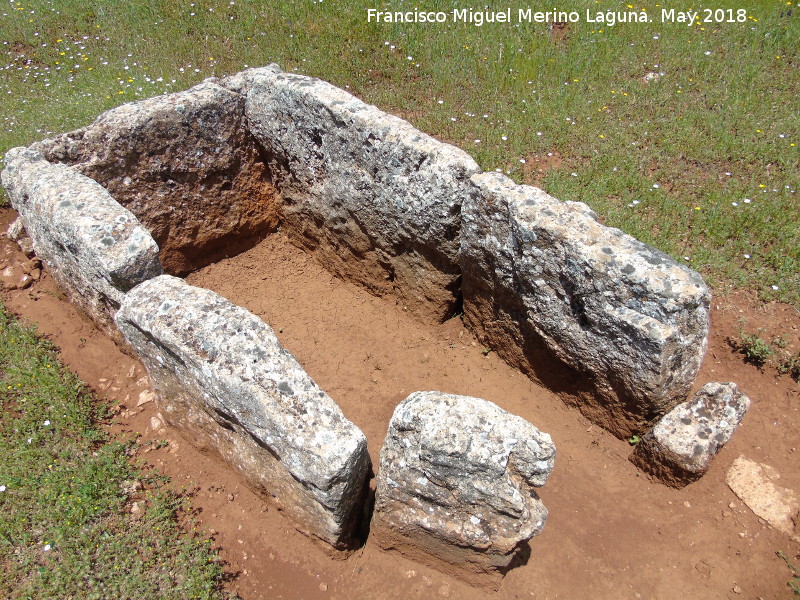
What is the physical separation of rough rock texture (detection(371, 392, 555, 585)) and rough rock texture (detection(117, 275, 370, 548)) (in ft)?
0.81

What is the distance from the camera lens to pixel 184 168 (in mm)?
5363

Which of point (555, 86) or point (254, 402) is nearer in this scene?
point (254, 402)

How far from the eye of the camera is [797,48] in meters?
7.99

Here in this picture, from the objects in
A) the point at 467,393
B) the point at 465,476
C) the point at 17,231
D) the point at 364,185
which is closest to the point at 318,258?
the point at 364,185

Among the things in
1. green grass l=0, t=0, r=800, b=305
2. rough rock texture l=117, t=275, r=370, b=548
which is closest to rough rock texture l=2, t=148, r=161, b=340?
rough rock texture l=117, t=275, r=370, b=548

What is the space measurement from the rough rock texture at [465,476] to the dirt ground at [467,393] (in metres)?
0.46

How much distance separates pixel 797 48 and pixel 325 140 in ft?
21.7

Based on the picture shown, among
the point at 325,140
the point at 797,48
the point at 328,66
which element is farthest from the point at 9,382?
the point at 797,48

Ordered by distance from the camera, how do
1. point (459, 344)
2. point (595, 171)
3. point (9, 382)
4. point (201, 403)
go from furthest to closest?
point (595, 171)
point (459, 344)
point (9, 382)
point (201, 403)

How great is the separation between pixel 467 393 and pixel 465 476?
1655mm

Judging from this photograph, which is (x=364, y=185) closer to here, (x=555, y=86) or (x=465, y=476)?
(x=465, y=476)

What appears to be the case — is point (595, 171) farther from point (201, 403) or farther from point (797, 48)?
point (201, 403)

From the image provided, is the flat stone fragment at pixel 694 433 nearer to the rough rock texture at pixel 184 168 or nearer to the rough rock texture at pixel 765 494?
the rough rock texture at pixel 765 494

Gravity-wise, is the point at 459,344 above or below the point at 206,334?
below
